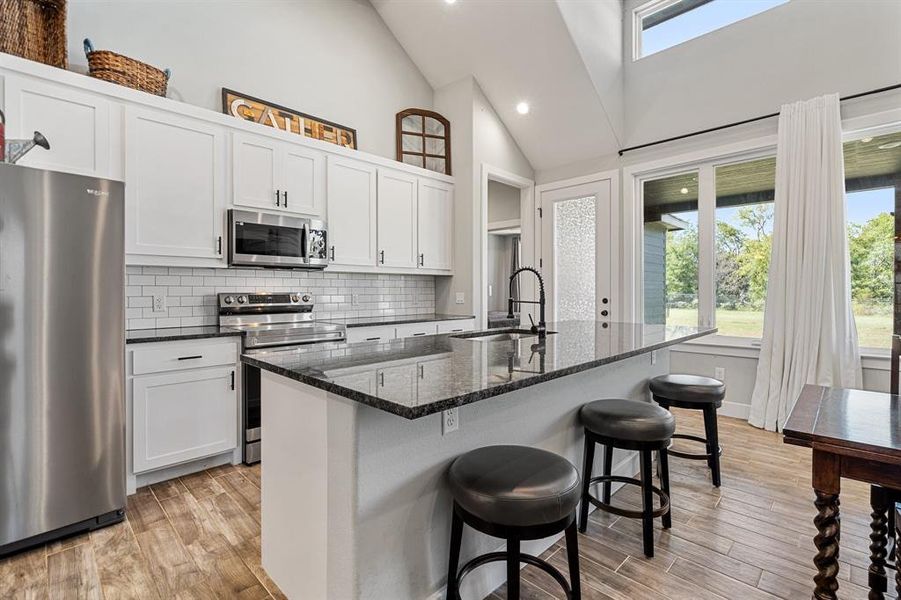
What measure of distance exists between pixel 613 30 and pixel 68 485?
18.1ft

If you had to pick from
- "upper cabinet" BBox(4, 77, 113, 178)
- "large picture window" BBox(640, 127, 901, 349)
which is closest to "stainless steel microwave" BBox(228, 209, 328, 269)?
"upper cabinet" BBox(4, 77, 113, 178)

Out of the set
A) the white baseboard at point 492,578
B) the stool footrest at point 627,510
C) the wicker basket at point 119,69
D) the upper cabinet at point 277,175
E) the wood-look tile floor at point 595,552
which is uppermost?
the wicker basket at point 119,69

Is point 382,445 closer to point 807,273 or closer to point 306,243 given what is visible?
point 306,243

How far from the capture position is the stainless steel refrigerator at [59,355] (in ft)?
6.12

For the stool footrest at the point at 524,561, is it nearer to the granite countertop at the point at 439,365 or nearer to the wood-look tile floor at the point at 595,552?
the wood-look tile floor at the point at 595,552

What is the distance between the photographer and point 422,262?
14.7ft

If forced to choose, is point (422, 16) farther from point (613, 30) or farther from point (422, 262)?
point (422, 262)

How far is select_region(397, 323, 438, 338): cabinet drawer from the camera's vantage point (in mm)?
3918

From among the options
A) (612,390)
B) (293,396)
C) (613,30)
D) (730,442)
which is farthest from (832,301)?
(293,396)

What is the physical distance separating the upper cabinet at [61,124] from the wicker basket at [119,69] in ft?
0.68

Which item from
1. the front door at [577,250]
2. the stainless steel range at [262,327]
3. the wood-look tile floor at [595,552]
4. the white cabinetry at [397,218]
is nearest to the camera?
the wood-look tile floor at [595,552]

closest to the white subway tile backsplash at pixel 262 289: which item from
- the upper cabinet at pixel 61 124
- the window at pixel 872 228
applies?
the upper cabinet at pixel 61 124

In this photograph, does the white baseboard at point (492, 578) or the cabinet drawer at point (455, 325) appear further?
the cabinet drawer at point (455, 325)

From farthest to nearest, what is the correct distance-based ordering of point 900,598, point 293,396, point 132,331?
point 132,331 < point 293,396 < point 900,598
